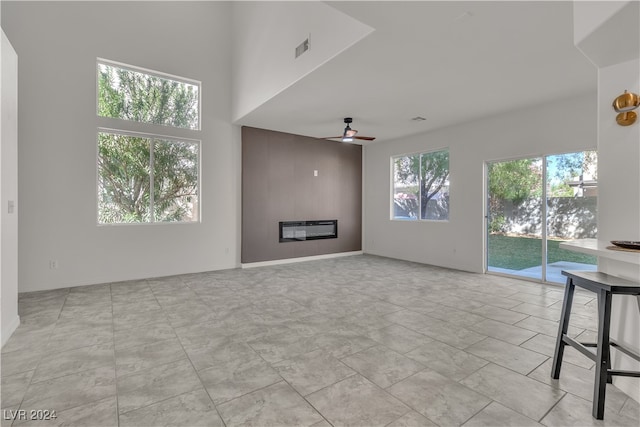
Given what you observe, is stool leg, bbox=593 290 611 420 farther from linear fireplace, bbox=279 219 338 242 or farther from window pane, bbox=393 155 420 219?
linear fireplace, bbox=279 219 338 242

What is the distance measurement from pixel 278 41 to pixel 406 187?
4.31 meters

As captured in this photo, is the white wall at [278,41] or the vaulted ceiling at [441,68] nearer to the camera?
the vaulted ceiling at [441,68]

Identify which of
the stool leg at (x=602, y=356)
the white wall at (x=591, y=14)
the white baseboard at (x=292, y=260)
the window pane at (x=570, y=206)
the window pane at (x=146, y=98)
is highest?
the window pane at (x=146, y=98)

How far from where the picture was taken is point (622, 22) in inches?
68.8

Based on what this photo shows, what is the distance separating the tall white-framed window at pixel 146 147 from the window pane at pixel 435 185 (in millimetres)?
4804

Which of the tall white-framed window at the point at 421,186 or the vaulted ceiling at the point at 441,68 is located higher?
the vaulted ceiling at the point at 441,68

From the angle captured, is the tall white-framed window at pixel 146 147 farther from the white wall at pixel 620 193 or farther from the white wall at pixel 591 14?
the white wall at pixel 620 193

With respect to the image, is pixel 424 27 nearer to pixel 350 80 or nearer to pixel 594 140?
pixel 350 80

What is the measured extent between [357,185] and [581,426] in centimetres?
684

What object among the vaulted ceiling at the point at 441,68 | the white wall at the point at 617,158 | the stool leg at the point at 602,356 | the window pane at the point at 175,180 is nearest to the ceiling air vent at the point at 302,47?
the vaulted ceiling at the point at 441,68

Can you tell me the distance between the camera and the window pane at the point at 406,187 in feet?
23.2

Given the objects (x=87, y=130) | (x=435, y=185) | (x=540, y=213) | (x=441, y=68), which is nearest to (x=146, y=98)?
(x=87, y=130)

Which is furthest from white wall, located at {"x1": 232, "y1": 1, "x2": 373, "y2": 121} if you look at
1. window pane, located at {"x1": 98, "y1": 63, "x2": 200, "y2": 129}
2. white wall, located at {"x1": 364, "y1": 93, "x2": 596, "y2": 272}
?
white wall, located at {"x1": 364, "y1": 93, "x2": 596, "y2": 272}

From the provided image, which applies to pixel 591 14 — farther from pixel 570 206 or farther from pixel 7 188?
pixel 7 188
